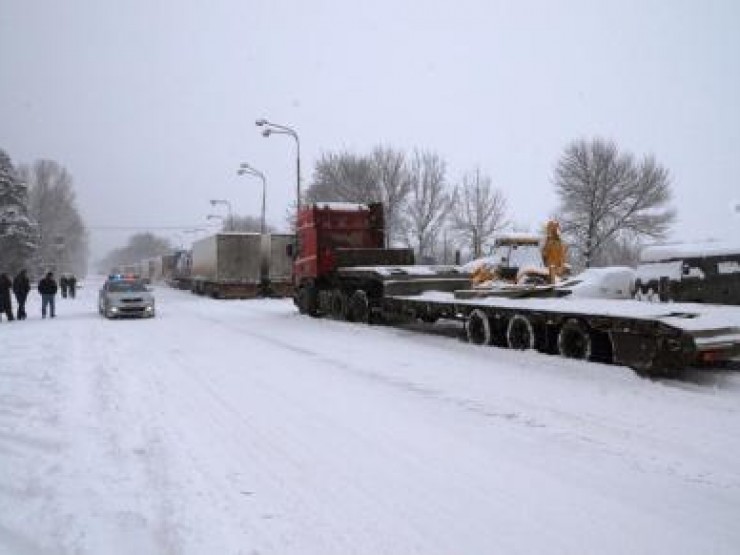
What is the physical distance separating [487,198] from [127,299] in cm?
3659

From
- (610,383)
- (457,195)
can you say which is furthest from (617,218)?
(610,383)

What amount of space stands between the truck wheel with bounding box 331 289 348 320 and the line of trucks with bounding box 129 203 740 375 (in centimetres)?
3

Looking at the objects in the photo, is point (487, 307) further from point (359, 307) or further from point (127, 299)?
point (127, 299)

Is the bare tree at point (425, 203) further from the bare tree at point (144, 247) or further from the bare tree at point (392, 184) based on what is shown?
the bare tree at point (144, 247)

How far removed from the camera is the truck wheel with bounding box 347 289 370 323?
59.1 ft

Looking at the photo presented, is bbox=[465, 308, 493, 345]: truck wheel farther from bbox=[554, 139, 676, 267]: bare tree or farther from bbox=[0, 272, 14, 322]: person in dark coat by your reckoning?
bbox=[554, 139, 676, 267]: bare tree

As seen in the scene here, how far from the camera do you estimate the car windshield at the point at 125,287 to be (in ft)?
72.8

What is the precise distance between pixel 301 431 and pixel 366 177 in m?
42.5

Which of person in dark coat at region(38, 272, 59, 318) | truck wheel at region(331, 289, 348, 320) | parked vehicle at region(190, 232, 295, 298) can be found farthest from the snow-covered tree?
truck wheel at region(331, 289, 348, 320)

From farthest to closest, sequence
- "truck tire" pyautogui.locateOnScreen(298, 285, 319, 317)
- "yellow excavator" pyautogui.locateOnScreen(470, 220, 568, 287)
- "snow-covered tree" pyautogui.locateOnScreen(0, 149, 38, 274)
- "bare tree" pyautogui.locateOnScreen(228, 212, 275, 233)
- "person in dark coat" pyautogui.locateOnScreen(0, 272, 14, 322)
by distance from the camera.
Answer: "bare tree" pyautogui.locateOnScreen(228, 212, 275, 233) < "snow-covered tree" pyautogui.locateOnScreen(0, 149, 38, 274) < "person in dark coat" pyautogui.locateOnScreen(0, 272, 14, 322) < "truck tire" pyautogui.locateOnScreen(298, 285, 319, 317) < "yellow excavator" pyautogui.locateOnScreen(470, 220, 568, 287)

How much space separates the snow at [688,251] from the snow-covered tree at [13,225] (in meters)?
60.1

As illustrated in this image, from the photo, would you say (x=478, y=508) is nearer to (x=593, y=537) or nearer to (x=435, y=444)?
(x=593, y=537)

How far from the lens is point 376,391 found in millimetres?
8898

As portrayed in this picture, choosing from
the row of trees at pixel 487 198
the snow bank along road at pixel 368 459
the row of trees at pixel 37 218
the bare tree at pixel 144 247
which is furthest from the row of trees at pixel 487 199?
the bare tree at pixel 144 247
